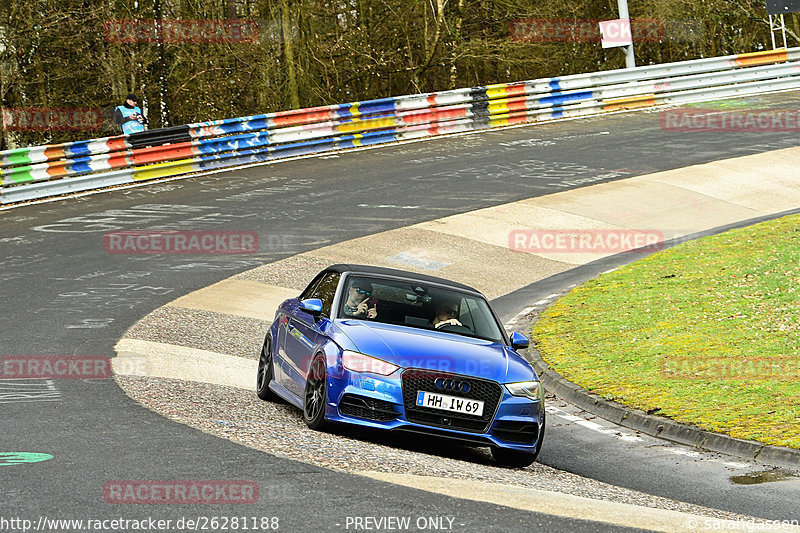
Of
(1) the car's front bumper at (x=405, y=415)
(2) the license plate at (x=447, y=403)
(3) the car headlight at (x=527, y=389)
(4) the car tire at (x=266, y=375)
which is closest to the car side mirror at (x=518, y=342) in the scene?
(3) the car headlight at (x=527, y=389)

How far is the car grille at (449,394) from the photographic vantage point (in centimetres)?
828

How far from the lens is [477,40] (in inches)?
1375

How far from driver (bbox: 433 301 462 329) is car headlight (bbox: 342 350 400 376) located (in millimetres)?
1078

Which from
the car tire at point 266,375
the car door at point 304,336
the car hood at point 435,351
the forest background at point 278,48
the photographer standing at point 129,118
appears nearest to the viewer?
the car hood at point 435,351

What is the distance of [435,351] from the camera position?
8547mm

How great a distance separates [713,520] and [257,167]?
2001 cm

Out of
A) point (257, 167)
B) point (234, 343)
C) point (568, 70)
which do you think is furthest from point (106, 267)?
point (568, 70)

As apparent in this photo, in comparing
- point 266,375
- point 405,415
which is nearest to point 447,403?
point 405,415

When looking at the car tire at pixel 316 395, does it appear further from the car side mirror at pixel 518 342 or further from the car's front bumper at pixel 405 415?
the car side mirror at pixel 518 342

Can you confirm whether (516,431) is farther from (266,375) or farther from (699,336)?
(699,336)

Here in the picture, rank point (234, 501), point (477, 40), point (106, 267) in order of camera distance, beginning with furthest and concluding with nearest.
Result: point (477, 40), point (106, 267), point (234, 501)

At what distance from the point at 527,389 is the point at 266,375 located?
2.95m

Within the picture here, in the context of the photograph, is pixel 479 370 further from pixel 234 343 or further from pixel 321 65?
pixel 321 65

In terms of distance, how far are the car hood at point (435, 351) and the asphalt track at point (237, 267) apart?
3.18 ft
